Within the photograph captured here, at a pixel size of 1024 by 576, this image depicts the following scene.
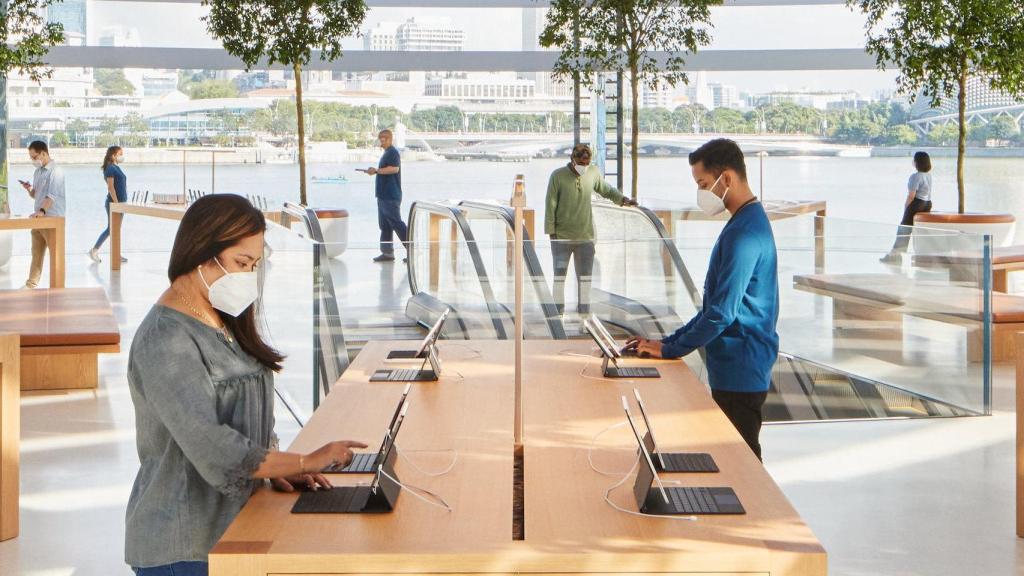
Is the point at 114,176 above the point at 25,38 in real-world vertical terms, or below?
below

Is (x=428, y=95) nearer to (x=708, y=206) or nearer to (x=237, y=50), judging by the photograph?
(x=237, y=50)

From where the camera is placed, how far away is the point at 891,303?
7613mm

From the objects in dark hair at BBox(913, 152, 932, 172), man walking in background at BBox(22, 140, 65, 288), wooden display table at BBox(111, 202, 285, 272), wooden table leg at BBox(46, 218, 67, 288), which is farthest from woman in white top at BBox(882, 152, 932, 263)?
man walking in background at BBox(22, 140, 65, 288)

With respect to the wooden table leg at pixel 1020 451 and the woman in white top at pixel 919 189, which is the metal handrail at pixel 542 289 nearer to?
the wooden table leg at pixel 1020 451

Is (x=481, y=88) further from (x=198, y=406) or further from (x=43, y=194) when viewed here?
(x=198, y=406)

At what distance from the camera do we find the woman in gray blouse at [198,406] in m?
2.76

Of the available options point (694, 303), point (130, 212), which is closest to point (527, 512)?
point (694, 303)

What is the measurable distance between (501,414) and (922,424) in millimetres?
3879

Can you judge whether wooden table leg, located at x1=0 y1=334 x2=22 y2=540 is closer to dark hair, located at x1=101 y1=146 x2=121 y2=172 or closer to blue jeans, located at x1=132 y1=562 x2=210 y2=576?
blue jeans, located at x1=132 y1=562 x2=210 y2=576

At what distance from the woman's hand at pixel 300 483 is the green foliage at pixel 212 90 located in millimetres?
19943

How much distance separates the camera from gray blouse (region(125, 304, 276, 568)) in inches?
108

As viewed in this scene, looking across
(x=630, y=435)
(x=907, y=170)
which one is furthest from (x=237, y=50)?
(x=907, y=170)

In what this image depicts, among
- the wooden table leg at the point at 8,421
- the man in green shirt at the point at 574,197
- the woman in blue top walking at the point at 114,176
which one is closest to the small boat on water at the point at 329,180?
the woman in blue top walking at the point at 114,176

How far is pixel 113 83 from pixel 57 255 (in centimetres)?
1258
